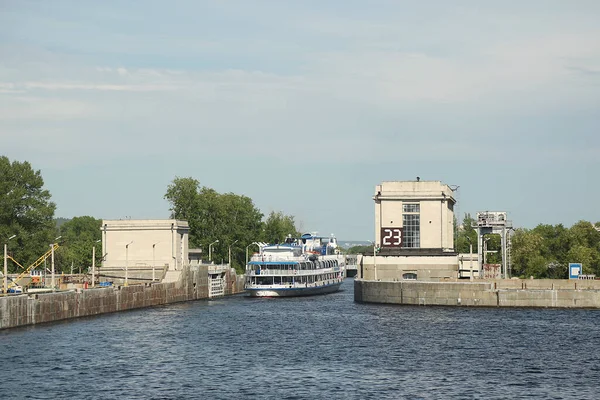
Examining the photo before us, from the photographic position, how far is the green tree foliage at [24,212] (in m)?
161

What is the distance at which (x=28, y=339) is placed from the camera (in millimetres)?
86688

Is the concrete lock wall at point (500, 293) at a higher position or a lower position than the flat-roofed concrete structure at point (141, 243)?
lower

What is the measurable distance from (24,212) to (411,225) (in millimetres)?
66239

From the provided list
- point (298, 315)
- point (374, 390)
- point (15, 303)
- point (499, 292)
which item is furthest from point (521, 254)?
point (374, 390)

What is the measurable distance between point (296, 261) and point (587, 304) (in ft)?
171

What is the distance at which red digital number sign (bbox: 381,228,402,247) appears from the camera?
148 meters

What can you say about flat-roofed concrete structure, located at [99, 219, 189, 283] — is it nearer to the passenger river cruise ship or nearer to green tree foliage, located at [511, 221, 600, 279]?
the passenger river cruise ship

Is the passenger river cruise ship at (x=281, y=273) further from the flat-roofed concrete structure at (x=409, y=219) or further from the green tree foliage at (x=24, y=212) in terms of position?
the green tree foliage at (x=24, y=212)

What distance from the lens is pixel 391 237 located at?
148250mm

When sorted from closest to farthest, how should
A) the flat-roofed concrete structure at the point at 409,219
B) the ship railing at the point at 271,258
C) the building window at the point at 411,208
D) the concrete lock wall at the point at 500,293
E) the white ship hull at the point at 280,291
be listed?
→ the concrete lock wall at the point at 500,293 → the flat-roofed concrete structure at the point at 409,219 → the building window at the point at 411,208 → the white ship hull at the point at 280,291 → the ship railing at the point at 271,258

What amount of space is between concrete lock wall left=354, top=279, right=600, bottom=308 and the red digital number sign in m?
15.0

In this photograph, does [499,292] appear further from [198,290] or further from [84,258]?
[84,258]

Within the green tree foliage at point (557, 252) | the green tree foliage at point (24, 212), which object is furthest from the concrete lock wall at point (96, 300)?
the green tree foliage at point (557, 252)

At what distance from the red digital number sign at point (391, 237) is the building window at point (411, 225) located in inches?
33.4
